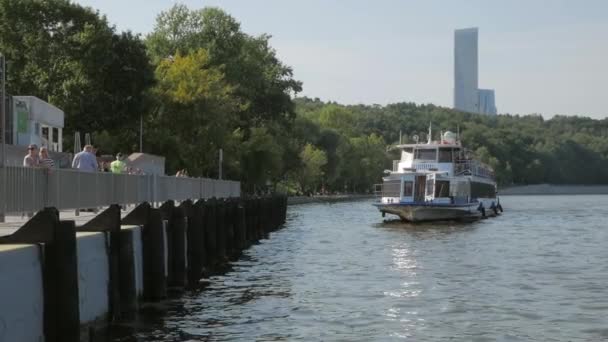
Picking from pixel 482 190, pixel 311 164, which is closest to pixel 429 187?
pixel 482 190

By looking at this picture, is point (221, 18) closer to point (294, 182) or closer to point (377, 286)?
point (294, 182)

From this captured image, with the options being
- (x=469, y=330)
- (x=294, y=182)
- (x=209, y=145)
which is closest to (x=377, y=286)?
(x=469, y=330)

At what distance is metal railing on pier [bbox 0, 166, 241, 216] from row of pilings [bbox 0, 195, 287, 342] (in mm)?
1502

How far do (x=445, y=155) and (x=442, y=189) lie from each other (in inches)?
152

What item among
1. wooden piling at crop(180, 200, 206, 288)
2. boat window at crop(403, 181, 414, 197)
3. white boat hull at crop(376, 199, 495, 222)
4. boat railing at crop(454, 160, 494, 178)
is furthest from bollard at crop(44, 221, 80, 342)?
boat railing at crop(454, 160, 494, 178)

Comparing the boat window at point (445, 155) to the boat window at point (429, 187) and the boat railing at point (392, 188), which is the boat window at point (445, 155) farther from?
the boat railing at point (392, 188)

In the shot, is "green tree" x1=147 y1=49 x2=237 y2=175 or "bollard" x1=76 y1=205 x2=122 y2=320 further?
"green tree" x1=147 y1=49 x2=237 y2=175

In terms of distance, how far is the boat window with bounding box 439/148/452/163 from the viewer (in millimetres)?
67875

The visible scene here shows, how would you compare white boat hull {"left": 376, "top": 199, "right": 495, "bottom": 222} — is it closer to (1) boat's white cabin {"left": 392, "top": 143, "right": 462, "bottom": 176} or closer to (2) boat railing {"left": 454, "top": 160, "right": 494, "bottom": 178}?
(1) boat's white cabin {"left": 392, "top": 143, "right": 462, "bottom": 176}

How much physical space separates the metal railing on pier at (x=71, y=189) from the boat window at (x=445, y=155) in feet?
111

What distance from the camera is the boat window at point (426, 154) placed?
222ft

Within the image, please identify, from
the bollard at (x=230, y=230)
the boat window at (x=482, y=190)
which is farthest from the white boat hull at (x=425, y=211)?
the bollard at (x=230, y=230)

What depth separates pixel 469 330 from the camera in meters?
19.0

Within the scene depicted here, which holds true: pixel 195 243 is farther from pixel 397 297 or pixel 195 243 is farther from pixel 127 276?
pixel 127 276
